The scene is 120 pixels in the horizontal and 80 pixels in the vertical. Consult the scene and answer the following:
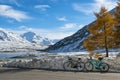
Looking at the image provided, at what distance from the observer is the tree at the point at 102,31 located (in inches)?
1740

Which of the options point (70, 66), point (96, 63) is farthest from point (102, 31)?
point (96, 63)

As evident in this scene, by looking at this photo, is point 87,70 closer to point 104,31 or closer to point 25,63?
point 25,63

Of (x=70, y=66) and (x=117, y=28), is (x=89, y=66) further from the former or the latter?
(x=117, y=28)

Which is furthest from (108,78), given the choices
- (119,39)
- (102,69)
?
(119,39)

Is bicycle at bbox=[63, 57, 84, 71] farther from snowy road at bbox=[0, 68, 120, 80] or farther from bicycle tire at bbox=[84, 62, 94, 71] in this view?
snowy road at bbox=[0, 68, 120, 80]

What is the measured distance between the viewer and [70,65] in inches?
1073

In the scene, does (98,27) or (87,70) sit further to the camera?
(98,27)

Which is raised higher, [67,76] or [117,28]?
[117,28]

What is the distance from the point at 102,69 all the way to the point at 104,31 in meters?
20.4

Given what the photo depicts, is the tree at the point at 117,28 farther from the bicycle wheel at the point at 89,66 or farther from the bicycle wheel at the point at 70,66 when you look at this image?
the bicycle wheel at the point at 89,66

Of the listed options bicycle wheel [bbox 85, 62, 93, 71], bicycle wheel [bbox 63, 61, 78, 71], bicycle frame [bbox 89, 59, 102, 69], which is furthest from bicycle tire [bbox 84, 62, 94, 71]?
bicycle wheel [bbox 63, 61, 78, 71]

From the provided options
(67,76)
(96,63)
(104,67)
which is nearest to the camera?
(67,76)

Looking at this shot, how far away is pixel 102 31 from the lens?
44750mm

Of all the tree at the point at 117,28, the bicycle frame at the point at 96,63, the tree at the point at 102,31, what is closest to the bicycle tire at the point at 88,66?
the bicycle frame at the point at 96,63
